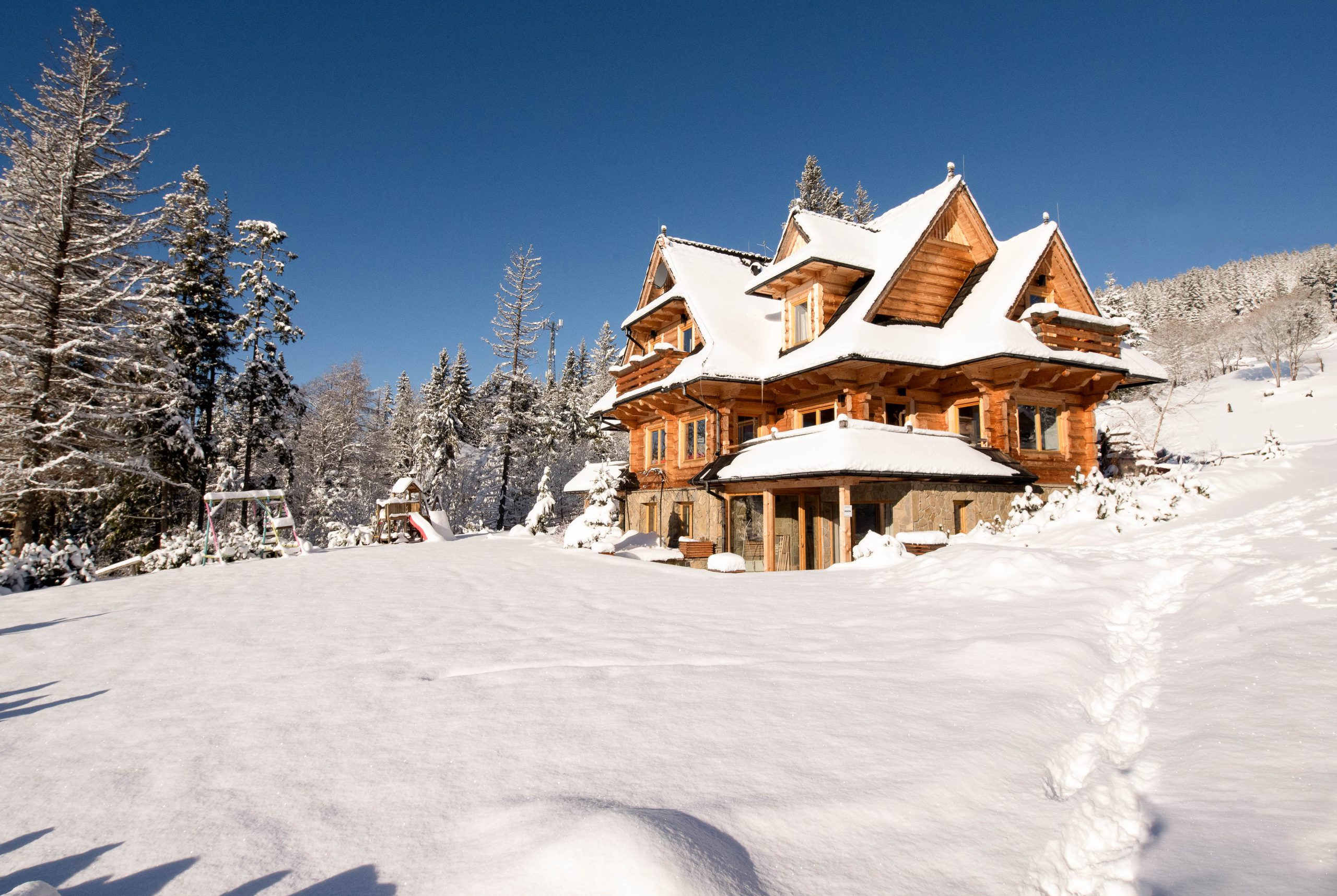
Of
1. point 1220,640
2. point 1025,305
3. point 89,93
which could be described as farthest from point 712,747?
point 89,93

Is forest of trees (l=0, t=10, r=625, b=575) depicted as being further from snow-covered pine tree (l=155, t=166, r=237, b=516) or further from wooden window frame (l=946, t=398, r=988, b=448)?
wooden window frame (l=946, t=398, r=988, b=448)

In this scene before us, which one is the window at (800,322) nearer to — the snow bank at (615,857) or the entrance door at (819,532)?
the entrance door at (819,532)

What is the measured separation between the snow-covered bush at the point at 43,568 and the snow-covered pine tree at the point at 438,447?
27286mm

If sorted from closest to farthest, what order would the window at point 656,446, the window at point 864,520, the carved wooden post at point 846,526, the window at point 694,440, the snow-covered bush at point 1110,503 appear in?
1. the snow-covered bush at point 1110,503
2. the carved wooden post at point 846,526
3. the window at point 864,520
4. the window at point 694,440
5. the window at point 656,446

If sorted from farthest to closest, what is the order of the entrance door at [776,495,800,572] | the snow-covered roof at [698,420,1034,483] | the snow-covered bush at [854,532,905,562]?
the entrance door at [776,495,800,572], the snow-covered roof at [698,420,1034,483], the snow-covered bush at [854,532,905,562]

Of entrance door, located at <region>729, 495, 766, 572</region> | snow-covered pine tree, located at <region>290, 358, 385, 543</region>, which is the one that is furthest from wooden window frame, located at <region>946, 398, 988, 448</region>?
snow-covered pine tree, located at <region>290, 358, 385, 543</region>

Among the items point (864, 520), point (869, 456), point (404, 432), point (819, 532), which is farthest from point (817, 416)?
point (404, 432)

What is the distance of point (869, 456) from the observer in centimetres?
1587

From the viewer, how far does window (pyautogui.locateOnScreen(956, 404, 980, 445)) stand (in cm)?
2002

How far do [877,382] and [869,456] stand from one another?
4.25m

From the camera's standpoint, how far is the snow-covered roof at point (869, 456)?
622 inches

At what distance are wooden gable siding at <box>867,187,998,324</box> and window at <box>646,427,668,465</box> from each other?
896 centimetres

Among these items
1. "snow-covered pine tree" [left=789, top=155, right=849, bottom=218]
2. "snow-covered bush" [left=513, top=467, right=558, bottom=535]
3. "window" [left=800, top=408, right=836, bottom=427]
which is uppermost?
"snow-covered pine tree" [left=789, top=155, right=849, bottom=218]

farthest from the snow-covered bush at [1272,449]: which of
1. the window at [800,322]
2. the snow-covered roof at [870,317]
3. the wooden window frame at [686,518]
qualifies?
the wooden window frame at [686,518]
